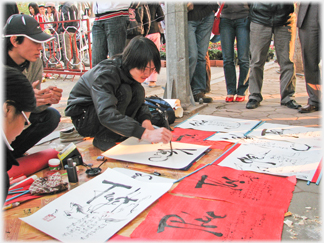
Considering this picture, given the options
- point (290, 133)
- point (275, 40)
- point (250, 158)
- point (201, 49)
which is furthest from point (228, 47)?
point (250, 158)

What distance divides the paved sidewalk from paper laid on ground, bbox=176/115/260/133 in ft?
0.76

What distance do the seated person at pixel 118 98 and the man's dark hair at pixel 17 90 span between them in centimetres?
73

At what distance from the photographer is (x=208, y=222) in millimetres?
1277

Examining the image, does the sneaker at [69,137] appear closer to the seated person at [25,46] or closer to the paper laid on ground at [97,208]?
the seated person at [25,46]

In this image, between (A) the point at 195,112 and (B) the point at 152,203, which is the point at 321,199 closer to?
(B) the point at 152,203

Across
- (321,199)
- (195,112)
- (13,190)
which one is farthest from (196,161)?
(195,112)

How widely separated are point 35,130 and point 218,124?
1560mm

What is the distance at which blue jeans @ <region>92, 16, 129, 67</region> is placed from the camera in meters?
2.88

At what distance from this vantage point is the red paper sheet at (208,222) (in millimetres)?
1196

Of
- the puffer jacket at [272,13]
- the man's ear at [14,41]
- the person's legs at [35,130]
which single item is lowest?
the person's legs at [35,130]

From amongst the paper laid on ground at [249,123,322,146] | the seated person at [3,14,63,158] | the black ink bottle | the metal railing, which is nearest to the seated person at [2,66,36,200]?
the black ink bottle

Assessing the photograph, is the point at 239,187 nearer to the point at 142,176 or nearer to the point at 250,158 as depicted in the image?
the point at 250,158

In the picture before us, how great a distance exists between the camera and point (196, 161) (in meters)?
1.94

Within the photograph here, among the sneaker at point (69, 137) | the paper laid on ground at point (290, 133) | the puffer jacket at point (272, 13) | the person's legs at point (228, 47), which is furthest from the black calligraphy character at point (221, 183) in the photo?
the person's legs at point (228, 47)
